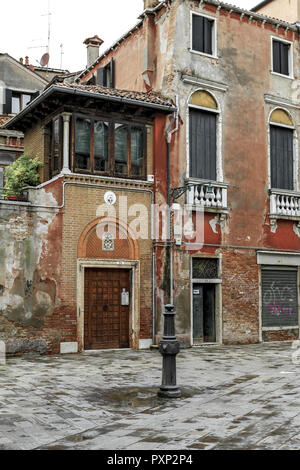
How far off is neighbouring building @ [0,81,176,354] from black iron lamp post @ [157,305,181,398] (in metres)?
5.65

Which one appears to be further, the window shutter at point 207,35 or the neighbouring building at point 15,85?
the neighbouring building at point 15,85

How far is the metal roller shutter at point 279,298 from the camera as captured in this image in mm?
17844

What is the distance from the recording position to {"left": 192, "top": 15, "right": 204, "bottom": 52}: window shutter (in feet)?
55.7

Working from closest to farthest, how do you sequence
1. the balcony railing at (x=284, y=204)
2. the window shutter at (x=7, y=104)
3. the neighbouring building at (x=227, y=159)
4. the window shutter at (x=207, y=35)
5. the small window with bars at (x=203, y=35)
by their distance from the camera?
the neighbouring building at (x=227, y=159), the small window with bars at (x=203, y=35), the window shutter at (x=207, y=35), the balcony railing at (x=284, y=204), the window shutter at (x=7, y=104)

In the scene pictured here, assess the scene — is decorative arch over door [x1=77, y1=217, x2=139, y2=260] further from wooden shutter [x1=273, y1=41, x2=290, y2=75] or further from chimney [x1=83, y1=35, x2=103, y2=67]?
chimney [x1=83, y1=35, x2=103, y2=67]

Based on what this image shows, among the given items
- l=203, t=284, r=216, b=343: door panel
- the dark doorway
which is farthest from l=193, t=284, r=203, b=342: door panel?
l=203, t=284, r=216, b=343: door panel

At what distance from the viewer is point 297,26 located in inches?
751

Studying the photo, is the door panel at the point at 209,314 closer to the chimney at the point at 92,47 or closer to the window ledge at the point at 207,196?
the window ledge at the point at 207,196

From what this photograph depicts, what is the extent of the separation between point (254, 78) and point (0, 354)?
11.5 meters

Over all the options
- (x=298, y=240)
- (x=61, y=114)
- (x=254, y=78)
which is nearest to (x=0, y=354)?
(x=61, y=114)

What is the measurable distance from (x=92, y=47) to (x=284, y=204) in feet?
35.2

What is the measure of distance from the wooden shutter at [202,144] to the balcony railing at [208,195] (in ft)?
1.32

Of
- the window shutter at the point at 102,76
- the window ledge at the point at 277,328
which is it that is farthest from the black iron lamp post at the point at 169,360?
the window shutter at the point at 102,76

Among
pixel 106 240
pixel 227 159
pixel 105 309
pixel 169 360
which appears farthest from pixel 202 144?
pixel 169 360
